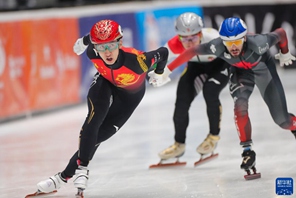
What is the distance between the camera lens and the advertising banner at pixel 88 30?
12.6m

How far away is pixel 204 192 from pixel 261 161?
154cm

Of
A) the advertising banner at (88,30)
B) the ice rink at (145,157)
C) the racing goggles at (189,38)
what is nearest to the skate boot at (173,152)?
the ice rink at (145,157)

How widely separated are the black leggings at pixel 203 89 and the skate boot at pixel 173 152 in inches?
2.5

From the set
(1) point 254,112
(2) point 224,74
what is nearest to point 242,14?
(1) point 254,112

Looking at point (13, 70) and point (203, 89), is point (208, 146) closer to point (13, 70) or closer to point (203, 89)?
point (203, 89)

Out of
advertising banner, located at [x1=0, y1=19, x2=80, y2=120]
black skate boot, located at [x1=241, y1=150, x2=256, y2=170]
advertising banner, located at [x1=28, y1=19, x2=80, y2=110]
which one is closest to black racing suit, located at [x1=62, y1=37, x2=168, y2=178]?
black skate boot, located at [x1=241, y1=150, x2=256, y2=170]

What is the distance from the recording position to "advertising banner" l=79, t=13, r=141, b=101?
41.2ft

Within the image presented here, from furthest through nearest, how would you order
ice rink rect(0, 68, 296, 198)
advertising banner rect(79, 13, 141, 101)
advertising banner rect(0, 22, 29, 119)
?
advertising banner rect(79, 13, 141, 101) < advertising banner rect(0, 22, 29, 119) < ice rink rect(0, 68, 296, 198)

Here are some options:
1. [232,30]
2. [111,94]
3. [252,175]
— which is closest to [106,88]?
[111,94]

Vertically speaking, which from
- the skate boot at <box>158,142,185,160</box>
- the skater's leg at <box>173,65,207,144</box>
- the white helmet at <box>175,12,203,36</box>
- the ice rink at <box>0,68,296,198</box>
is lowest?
the ice rink at <box>0,68,296,198</box>

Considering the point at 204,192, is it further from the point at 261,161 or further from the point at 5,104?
the point at 5,104

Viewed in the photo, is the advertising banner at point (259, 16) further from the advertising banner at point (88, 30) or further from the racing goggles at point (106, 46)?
the racing goggles at point (106, 46)

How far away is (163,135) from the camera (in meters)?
9.26

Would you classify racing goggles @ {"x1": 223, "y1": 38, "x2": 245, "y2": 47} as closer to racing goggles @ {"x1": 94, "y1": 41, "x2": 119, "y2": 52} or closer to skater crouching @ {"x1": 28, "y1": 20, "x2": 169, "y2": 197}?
skater crouching @ {"x1": 28, "y1": 20, "x2": 169, "y2": 197}
